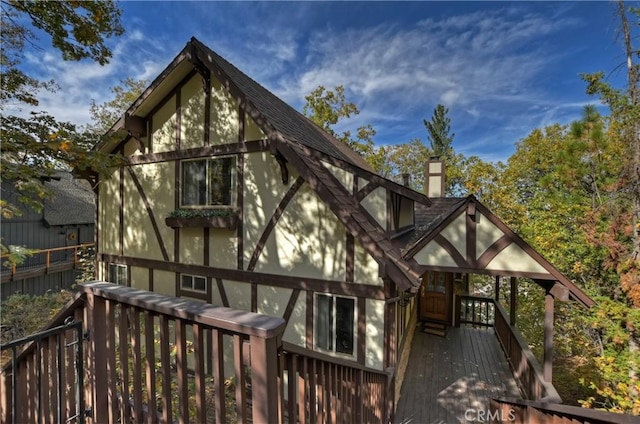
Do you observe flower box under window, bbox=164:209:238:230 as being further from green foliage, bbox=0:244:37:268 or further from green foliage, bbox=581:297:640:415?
green foliage, bbox=581:297:640:415

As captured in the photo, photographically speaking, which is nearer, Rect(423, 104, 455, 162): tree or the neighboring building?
the neighboring building

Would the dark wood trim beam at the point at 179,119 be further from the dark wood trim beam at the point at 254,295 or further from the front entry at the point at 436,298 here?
the front entry at the point at 436,298

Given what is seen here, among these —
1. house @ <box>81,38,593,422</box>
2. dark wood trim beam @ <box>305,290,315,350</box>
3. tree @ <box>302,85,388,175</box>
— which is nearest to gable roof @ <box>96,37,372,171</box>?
house @ <box>81,38,593,422</box>

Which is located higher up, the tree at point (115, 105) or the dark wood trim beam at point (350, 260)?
the tree at point (115, 105)

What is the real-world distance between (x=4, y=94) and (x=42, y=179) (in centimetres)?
210

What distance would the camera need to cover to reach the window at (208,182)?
286 inches

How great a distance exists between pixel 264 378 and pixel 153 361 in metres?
1.03

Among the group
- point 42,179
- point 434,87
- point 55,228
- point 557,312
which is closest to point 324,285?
point 42,179

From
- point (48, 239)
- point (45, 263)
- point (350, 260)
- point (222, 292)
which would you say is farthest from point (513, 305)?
point (48, 239)

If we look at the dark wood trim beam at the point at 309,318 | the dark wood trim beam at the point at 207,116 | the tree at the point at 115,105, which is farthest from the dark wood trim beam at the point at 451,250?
the tree at the point at 115,105

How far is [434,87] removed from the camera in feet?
68.4

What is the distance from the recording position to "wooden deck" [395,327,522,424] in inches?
232

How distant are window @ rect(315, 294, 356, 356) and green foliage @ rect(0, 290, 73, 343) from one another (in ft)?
33.4

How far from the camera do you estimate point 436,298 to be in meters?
10.3
